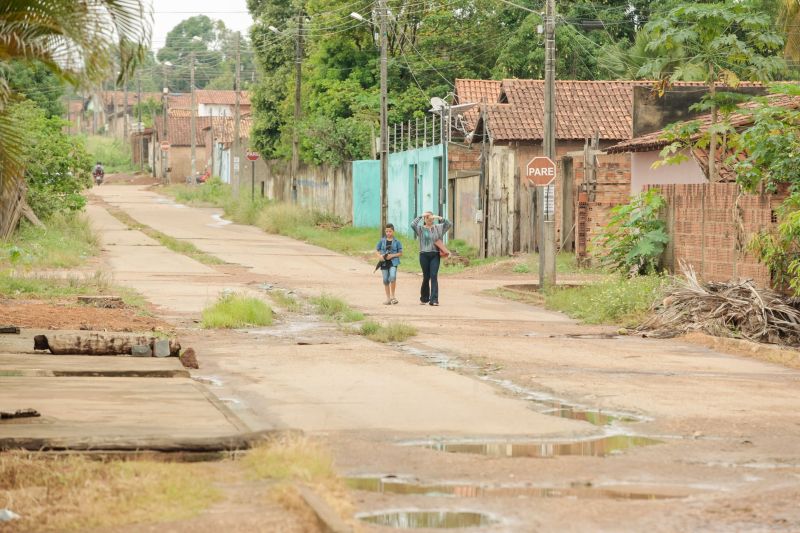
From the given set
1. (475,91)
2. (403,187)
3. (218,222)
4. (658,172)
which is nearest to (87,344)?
(658,172)

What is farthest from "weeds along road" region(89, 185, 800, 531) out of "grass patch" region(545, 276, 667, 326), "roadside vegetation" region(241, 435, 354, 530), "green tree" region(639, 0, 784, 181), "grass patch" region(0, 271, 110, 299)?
"green tree" region(639, 0, 784, 181)

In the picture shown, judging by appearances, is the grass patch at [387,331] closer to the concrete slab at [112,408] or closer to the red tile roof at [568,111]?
the concrete slab at [112,408]

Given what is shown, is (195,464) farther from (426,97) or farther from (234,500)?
(426,97)

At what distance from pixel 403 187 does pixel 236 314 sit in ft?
87.8

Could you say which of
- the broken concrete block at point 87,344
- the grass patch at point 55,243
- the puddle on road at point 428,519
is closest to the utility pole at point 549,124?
the grass patch at point 55,243

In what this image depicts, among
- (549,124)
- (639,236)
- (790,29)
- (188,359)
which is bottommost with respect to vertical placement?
(188,359)

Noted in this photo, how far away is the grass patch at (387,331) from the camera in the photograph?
59.5 ft

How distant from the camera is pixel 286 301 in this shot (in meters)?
23.4

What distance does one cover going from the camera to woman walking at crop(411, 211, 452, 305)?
77.7 ft

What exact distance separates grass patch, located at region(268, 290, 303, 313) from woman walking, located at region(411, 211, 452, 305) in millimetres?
2263

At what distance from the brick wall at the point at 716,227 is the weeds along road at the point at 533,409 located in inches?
105

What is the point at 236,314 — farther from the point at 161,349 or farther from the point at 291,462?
the point at 291,462

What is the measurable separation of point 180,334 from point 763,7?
2866 centimetres

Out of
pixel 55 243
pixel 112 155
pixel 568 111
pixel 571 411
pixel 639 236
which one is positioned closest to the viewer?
pixel 571 411
